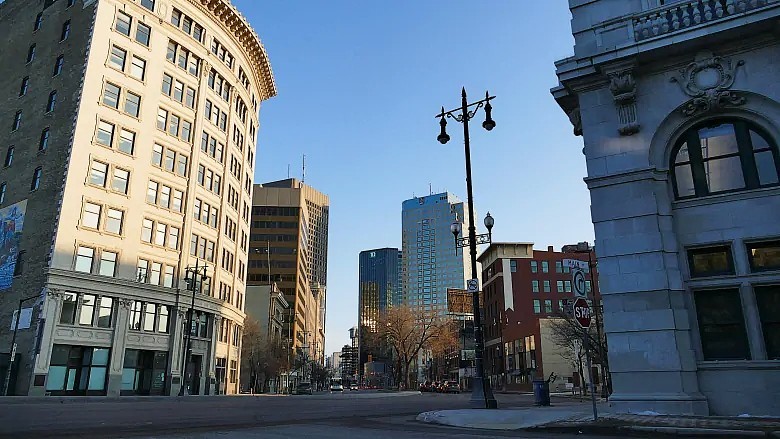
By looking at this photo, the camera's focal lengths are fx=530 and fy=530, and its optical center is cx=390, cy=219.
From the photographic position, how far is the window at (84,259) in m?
42.9

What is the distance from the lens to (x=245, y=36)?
6562 cm

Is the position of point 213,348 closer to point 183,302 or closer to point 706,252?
point 183,302

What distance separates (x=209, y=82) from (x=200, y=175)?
11276mm

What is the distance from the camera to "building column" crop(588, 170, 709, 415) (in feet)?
45.2

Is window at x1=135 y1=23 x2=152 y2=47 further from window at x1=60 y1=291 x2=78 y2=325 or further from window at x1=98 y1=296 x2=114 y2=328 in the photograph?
window at x1=60 y1=291 x2=78 y2=325

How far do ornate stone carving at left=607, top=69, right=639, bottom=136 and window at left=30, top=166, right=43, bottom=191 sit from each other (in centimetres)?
4764

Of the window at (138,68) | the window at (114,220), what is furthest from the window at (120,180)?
the window at (138,68)

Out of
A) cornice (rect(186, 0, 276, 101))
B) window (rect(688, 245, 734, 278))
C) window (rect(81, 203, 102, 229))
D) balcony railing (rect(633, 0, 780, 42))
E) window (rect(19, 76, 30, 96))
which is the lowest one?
window (rect(688, 245, 734, 278))

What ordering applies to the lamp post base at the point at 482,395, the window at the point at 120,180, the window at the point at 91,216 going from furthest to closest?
the window at the point at 120,180 → the window at the point at 91,216 → the lamp post base at the point at 482,395

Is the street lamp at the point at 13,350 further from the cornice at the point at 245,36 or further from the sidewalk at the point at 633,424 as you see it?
the sidewalk at the point at 633,424

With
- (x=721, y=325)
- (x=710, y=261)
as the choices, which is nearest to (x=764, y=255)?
(x=710, y=261)

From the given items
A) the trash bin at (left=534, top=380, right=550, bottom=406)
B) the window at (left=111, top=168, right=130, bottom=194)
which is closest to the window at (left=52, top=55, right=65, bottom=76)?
the window at (left=111, top=168, right=130, bottom=194)

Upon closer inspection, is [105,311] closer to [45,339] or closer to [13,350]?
[45,339]

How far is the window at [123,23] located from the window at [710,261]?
169 feet
